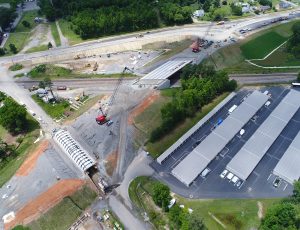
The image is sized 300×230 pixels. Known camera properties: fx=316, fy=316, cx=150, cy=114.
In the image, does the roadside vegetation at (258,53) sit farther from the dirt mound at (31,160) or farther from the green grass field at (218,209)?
the dirt mound at (31,160)

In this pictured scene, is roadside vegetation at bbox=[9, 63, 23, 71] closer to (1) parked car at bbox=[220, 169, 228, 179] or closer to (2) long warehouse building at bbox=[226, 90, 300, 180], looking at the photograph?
(1) parked car at bbox=[220, 169, 228, 179]

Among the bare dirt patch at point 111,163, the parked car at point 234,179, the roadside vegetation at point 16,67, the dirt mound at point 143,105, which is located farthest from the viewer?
the roadside vegetation at point 16,67

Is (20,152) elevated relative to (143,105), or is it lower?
lower

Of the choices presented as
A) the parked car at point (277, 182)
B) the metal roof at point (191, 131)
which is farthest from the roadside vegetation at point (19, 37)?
the parked car at point (277, 182)

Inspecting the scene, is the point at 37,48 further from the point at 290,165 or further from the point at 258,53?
the point at 290,165

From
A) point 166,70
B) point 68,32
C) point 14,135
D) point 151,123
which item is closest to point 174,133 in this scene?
point 151,123

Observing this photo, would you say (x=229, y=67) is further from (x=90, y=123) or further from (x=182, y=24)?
(x=90, y=123)
